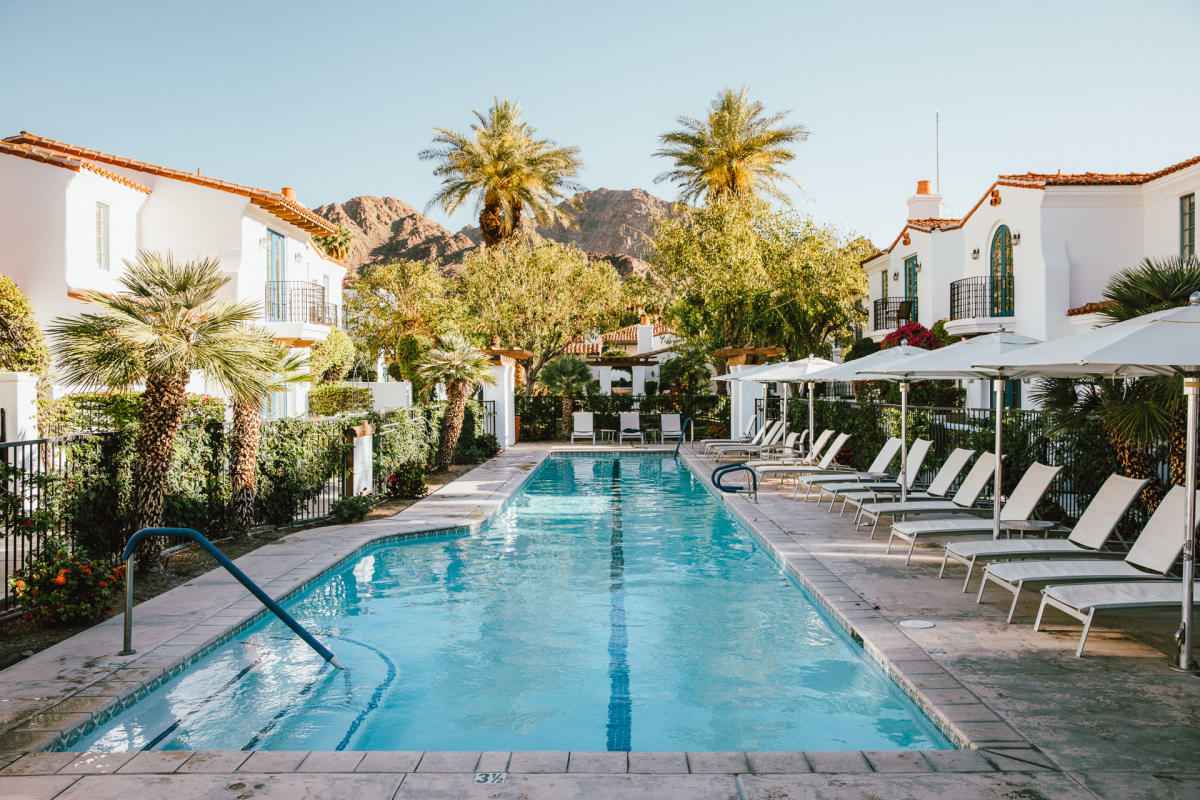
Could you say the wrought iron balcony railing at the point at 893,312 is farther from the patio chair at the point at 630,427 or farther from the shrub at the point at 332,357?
the shrub at the point at 332,357

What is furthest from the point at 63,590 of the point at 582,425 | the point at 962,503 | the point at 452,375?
the point at 582,425

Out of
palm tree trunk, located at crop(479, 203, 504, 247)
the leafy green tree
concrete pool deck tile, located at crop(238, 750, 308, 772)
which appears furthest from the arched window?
concrete pool deck tile, located at crop(238, 750, 308, 772)

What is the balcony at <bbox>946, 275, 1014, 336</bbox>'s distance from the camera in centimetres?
2355

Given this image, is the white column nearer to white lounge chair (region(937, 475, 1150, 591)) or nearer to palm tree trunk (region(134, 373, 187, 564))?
palm tree trunk (region(134, 373, 187, 564))

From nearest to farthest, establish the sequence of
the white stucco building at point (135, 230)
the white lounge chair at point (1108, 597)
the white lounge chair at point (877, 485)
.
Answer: the white lounge chair at point (1108, 597) → the white lounge chair at point (877, 485) → the white stucco building at point (135, 230)

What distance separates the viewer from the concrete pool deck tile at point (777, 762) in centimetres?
412

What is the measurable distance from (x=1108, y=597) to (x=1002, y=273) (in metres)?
20.6

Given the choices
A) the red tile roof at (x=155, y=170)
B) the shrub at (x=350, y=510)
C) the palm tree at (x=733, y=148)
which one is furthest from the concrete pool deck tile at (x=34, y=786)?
the palm tree at (x=733, y=148)

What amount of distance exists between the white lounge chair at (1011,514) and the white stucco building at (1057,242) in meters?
12.6

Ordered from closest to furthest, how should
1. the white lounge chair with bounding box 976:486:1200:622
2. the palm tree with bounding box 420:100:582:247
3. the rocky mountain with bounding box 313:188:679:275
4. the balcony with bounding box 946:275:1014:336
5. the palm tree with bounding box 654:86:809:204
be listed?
1. the white lounge chair with bounding box 976:486:1200:622
2. the balcony with bounding box 946:275:1014:336
3. the palm tree with bounding box 654:86:809:204
4. the palm tree with bounding box 420:100:582:247
5. the rocky mountain with bounding box 313:188:679:275

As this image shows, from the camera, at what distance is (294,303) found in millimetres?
23672

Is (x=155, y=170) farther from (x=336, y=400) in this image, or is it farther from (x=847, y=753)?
(x=847, y=753)

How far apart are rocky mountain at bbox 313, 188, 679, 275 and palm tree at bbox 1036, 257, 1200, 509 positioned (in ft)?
292

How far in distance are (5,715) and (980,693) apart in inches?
220
